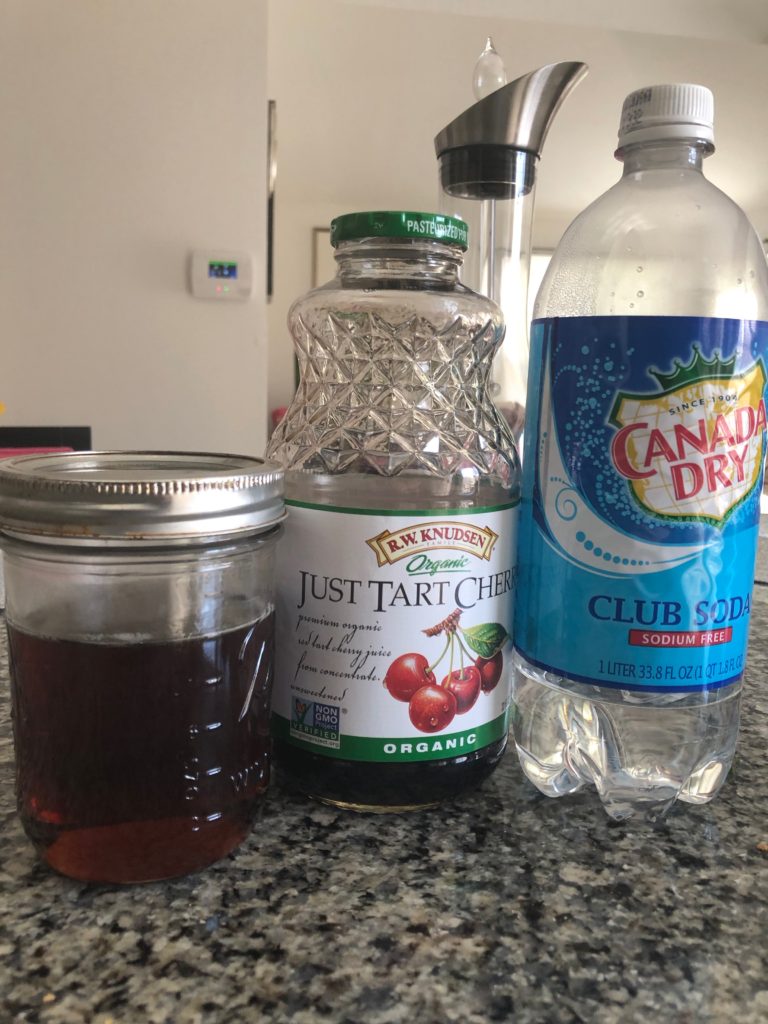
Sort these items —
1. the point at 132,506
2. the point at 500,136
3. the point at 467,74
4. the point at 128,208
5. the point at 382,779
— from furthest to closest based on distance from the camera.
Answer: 1. the point at 467,74
2. the point at 128,208
3. the point at 500,136
4. the point at 382,779
5. the point at 132,506

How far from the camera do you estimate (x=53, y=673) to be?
0.35 meters

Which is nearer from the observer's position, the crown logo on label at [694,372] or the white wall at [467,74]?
the crown logo on label at [694,372]

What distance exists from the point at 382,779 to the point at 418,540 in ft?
0.42

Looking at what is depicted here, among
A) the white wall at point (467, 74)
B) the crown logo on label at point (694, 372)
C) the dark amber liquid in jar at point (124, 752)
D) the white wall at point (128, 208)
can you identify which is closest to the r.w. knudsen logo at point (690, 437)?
the crown logo on label at point (694, 372)

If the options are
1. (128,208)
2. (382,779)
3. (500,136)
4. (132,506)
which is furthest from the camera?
(128,208)

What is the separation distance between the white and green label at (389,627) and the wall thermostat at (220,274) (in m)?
1.82

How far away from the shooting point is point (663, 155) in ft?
1.51

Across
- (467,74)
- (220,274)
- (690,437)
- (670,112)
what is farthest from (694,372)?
(467,74)

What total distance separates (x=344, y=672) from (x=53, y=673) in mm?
139

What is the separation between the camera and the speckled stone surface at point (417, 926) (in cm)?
30

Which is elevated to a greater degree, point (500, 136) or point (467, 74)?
point (467, 74)

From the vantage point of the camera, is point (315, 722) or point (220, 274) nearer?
point (315, 722)

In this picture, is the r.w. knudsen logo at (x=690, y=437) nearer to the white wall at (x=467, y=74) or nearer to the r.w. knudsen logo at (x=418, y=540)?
the r.w. knudsen logo at (x=418, y=540)

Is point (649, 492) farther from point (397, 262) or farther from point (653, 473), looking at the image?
point (397, 262)
